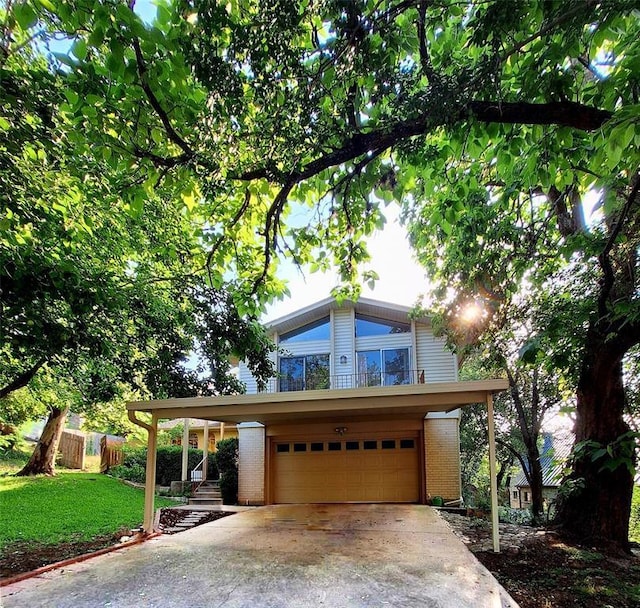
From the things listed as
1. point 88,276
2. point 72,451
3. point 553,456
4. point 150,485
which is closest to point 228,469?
point 150,485

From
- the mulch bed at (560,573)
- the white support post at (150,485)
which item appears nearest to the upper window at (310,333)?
the white support post at (150,485)

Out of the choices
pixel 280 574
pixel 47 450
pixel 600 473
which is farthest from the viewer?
pixel 47 450

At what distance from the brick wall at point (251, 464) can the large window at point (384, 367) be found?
363 cm

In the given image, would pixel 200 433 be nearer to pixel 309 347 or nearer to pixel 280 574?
pixel 309 347

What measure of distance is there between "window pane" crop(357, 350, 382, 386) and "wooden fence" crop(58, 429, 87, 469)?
14835 mm

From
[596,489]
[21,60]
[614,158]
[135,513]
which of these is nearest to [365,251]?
[614,158]

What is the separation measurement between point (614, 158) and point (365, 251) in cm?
366

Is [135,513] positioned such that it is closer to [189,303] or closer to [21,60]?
[189,303]

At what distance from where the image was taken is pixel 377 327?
14820 millimetres

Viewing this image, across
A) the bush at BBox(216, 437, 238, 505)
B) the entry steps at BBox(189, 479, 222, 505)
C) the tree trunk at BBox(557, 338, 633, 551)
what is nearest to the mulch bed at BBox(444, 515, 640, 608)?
the tree trunk at BBox(557, 338, 633, 551)

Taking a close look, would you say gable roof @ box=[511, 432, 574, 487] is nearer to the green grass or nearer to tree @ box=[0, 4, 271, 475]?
tree @ box=[0, 4, 271, 475]

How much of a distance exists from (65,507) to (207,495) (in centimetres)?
411

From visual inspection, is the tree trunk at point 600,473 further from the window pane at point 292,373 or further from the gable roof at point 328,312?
the window pane at point 292,373

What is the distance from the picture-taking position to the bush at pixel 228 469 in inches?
543
